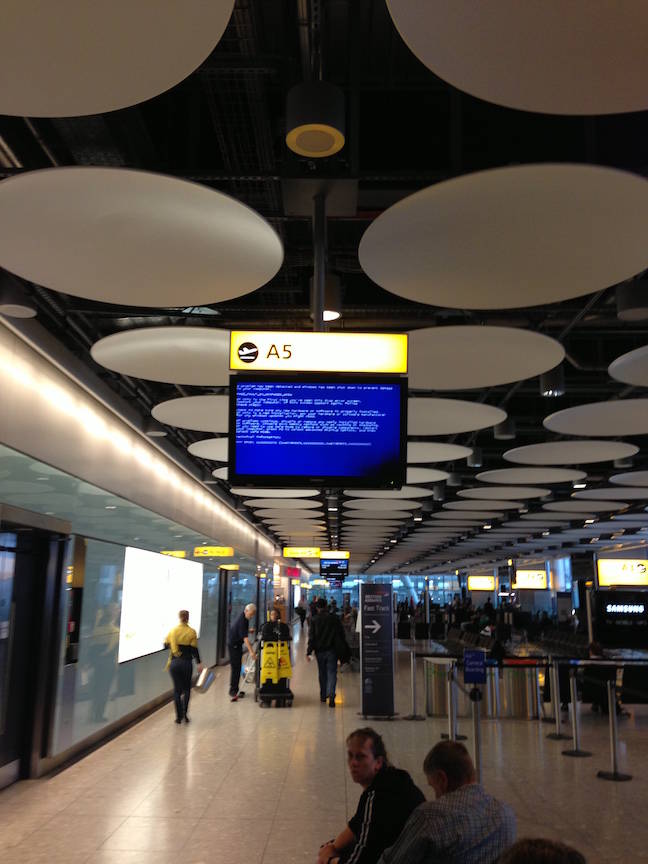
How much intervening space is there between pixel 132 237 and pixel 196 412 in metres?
4.77

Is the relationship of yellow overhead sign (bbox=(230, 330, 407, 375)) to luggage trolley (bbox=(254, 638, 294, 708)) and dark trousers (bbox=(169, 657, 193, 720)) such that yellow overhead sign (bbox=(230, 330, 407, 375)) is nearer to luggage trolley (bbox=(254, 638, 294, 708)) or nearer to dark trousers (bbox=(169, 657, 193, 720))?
dark trousers (bbox=(169, 657, 193, 720))

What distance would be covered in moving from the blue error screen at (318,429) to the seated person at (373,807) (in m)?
1.70

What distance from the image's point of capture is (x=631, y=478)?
14.4 m

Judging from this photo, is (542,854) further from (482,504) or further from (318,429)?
(482,504)

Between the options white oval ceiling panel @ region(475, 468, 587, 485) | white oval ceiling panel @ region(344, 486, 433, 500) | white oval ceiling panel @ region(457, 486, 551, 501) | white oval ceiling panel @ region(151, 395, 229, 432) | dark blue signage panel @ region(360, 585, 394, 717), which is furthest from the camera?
white oval ceiling panel @ region(457, 486, 551, 501)

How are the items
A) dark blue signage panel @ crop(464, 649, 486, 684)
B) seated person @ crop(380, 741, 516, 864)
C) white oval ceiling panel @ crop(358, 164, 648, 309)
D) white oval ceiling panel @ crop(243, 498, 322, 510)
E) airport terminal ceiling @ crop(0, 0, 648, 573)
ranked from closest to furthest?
seated person @ crop(380, 741, 516, 864) < white oval ceiling panel @ crop(358, 164, 648, 309) < airport terminal ceiling @ crop(0, 0, 648, 573) < dark blue signage panel @ crop(464, 649, 486, 684) < white oval ceiling panel @ crop(243, 498, 322, 510)

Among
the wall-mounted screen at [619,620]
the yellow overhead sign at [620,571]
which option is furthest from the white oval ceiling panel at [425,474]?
the yellow overhead sign at [620,571]

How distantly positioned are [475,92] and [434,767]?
2.96 meters

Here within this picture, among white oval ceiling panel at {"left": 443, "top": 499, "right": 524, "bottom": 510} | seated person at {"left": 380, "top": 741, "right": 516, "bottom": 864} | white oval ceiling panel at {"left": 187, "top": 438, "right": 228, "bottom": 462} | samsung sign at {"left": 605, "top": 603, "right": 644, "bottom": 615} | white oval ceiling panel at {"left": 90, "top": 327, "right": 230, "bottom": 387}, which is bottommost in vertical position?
seated person at {"left": 380, "top": 741, "right": 516, "bottom": 864}

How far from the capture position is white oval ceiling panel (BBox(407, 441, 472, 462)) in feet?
37.8

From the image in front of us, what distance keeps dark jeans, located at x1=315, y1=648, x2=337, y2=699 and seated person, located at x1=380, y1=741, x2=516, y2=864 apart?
35.0 ft

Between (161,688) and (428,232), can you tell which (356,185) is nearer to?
(428,232)

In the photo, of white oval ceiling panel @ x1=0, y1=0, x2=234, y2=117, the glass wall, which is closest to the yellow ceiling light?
white oval ceiling panel @ x1=0, y1=0, x2=234, y2=117

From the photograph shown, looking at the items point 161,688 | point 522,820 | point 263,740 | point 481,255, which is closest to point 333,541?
point 161,688
